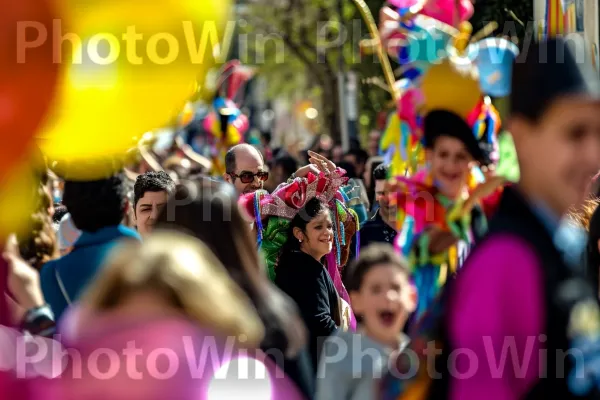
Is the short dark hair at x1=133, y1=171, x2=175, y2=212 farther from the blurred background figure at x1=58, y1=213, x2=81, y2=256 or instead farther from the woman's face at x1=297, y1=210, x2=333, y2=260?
the woman's face at x1=297, y1=210, x2=333, y2=260

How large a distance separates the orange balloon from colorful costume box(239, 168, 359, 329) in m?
2.82

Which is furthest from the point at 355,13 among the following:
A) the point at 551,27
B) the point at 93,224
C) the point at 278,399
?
the point at 278,399

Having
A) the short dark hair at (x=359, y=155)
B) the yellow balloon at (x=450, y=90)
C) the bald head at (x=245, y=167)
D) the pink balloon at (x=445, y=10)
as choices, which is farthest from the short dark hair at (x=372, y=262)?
the short dark hair at (x=359, y=155)

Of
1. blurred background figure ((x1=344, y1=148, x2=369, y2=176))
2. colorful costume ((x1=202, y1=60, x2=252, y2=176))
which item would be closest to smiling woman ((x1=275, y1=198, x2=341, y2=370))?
blurred background figure ((x1=344, y1=148, x2=369, y2=176))

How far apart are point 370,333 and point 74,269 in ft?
3.48

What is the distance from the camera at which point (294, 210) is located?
622cm

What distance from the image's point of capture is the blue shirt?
14.1 feet

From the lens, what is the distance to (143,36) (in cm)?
360

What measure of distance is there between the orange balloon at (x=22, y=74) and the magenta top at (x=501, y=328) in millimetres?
1227

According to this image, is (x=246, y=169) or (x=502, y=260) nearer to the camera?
(x=502, y=260)

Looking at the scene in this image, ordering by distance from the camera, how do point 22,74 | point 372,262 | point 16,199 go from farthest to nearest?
point 372,262
point 16,199
point 22,74

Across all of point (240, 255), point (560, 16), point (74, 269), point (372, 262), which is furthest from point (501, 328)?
point (560, 16)

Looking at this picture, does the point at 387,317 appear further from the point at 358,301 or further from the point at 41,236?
the point at 41,236

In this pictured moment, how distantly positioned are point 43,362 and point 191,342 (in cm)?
52
